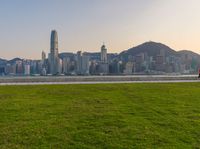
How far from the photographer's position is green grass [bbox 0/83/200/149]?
24.0ft

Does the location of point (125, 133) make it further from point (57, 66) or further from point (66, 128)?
point (57, 66)

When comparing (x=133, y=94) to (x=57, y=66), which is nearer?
(x=133, y=94)

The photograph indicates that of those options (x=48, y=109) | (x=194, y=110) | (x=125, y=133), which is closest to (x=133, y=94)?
(x=194, y=110)

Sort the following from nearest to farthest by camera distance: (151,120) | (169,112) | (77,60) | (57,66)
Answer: (151,120), (169,112), (57,66), (77,60)

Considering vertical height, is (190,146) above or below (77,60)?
below

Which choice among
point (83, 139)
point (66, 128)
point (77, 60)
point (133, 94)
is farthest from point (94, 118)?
point (77, 60)

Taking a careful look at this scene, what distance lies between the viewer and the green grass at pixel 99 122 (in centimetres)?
732

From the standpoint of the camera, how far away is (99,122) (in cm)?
883

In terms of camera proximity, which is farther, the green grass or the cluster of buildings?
the cluster of buildings

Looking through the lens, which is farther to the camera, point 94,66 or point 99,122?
point 94,66

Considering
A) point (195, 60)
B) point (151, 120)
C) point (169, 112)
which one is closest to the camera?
point (151, 120)

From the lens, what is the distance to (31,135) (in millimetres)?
7648

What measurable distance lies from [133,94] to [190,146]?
716 centimetres

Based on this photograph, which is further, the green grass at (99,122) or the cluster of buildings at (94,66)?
the cluster of buildings at (94,66)
